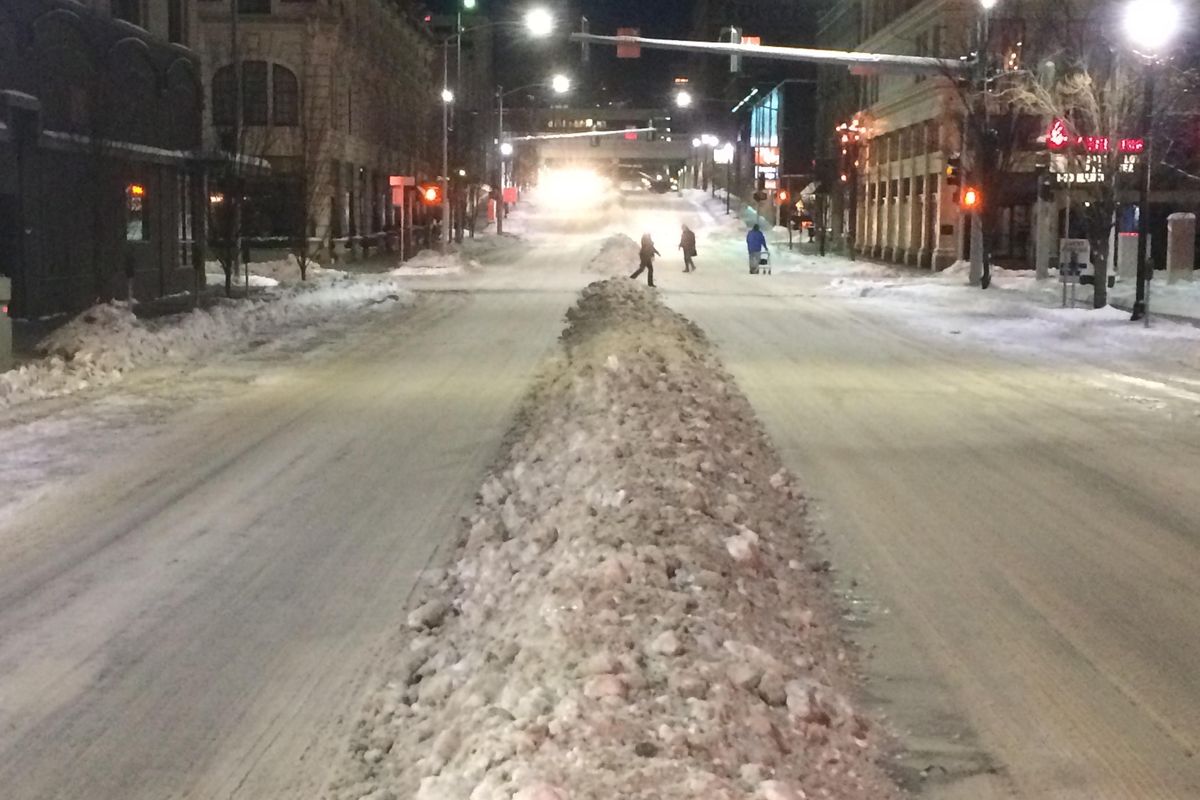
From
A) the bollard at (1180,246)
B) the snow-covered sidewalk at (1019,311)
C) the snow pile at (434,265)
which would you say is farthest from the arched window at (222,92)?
the bollard at (1180,246)

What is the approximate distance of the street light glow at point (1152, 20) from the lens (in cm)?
2373

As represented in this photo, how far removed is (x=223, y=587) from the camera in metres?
8.23

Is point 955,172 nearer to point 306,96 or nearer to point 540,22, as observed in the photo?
point 540,22

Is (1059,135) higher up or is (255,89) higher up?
(255,89)

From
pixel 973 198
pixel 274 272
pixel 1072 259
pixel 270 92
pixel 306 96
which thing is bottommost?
pixel 274 272

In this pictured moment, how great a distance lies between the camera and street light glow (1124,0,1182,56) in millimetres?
23734

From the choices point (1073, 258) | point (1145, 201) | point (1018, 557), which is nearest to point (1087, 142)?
point (1073, 258)

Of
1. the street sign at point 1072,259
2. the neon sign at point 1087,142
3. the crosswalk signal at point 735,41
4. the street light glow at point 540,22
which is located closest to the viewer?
the crosswalk signal at point 735,41

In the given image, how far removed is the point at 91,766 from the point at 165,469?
6.61 m

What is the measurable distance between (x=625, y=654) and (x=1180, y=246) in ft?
129

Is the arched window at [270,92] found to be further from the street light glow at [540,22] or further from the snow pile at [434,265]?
the street light glow at [540,22]

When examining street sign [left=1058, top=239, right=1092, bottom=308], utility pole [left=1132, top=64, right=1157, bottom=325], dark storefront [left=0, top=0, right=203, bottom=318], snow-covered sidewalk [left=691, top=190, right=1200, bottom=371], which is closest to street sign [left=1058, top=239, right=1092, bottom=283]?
street sign [left=1058, top=239, right=1092, bottom=308]

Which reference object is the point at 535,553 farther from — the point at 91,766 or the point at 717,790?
the point at 717,790

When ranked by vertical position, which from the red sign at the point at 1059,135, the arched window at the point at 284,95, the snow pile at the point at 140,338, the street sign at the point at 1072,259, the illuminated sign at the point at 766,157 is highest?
the illuminated sign at the point at 766,157
